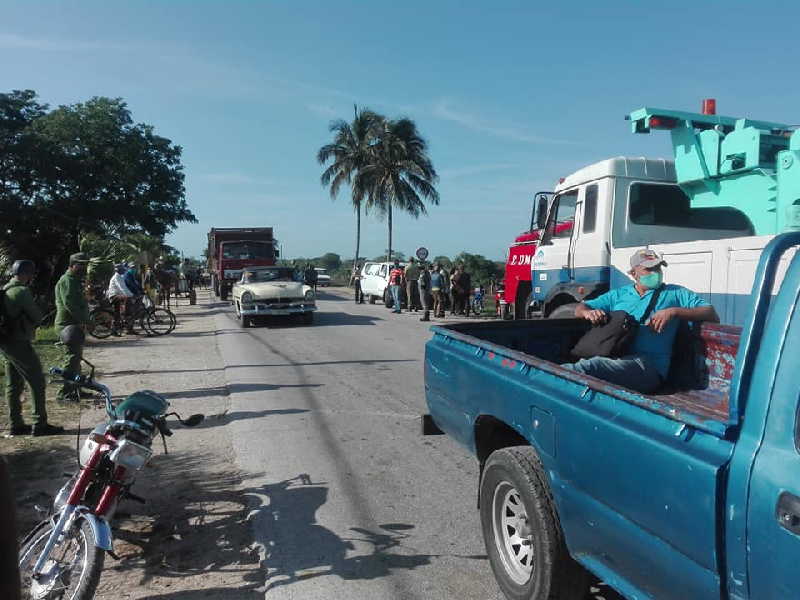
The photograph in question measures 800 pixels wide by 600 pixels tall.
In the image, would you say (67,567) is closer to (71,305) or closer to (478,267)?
(71,305)

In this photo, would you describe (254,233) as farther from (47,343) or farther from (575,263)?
(575,263)

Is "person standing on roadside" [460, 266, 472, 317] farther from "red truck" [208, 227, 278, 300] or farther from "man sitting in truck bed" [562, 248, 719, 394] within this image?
"man sitting in truck bed" [562, 248, 719, 394]

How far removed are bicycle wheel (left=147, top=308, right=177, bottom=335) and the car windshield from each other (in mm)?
2559

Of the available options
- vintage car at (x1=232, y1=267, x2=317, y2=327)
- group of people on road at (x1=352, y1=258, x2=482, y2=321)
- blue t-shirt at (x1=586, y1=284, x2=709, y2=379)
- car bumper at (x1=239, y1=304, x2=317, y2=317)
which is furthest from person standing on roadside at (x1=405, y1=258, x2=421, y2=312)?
blue t-shirt at (x1=586, y1=284, x2=709, y2=379)

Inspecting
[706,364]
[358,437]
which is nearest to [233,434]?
[358,437]

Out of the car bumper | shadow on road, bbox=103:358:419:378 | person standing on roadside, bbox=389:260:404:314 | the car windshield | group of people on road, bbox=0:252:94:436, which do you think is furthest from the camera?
person standing on roadside, bbox=389:260:404:314

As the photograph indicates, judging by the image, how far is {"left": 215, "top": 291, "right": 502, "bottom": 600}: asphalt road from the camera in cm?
357

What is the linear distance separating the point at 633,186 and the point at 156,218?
32.7m

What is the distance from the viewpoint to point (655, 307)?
14.6 feet

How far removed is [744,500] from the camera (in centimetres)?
186

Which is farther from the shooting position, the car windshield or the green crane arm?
the car windshield

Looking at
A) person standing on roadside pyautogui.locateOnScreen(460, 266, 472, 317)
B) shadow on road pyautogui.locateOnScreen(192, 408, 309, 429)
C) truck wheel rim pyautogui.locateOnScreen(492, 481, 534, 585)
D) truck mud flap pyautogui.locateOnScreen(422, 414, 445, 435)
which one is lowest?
shadow on road pyautogui.locateOnScreen(192, 408, 309, 429)

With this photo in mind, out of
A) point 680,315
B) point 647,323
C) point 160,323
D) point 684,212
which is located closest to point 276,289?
point 160,323

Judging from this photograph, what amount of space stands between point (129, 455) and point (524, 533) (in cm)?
211
